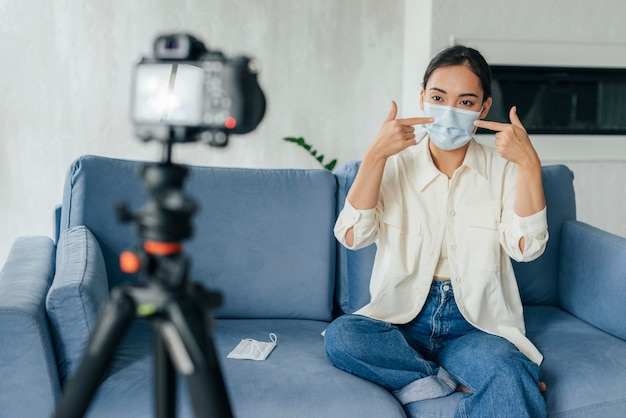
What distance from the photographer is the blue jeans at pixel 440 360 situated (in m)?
1.53

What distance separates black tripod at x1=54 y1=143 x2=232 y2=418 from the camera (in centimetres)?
70

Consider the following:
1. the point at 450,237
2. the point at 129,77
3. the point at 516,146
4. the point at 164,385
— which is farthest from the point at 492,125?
the point at 129,77

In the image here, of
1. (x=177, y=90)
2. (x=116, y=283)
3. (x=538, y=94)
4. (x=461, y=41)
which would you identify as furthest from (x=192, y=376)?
(x=538, y=94)

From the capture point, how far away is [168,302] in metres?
0.71

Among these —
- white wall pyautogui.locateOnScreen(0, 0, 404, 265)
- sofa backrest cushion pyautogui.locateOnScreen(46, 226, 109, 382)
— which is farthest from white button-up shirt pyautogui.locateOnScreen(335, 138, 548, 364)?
white wall pyautogui.locateOnScreen(0, 0, 404, 265)

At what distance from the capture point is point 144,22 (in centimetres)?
361

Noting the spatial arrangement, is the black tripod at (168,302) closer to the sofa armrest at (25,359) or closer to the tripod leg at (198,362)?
the tripod leg at (198,362)

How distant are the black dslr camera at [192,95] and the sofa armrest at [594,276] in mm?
1486

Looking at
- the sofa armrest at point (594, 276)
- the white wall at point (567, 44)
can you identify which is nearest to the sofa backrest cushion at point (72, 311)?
the sofa armrest at point (594, 276)

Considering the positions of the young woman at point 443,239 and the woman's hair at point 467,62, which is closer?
the young woman at point 443,239

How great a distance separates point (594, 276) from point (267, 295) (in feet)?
3.11

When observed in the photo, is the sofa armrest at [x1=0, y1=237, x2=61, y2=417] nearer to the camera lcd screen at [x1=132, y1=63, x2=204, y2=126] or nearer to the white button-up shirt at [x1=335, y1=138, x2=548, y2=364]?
the white button-up shirt at [x1=335, y1=138, x2=548, y2=364]

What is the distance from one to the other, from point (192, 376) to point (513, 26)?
3.32 meters

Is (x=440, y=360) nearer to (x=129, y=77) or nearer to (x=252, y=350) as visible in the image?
(x=252, y=350)
